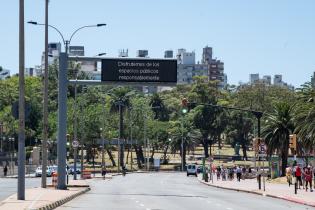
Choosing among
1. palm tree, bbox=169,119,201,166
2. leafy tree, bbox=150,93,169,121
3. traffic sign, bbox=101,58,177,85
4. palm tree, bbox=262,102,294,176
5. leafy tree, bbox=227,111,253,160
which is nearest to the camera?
traffic sign, bbox=101,58,177,85

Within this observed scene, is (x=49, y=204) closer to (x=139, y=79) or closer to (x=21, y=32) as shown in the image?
(x=21, y=32)

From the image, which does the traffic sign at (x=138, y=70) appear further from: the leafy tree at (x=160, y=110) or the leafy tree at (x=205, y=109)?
the leafy tree at (x=160, y=110)

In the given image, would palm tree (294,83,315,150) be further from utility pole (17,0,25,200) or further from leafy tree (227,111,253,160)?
leafy tree (227,111,253,160)

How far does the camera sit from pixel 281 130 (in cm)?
8006

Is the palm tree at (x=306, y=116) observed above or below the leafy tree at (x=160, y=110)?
below

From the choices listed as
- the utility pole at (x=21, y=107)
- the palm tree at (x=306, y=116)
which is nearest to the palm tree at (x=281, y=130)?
the palm tree at (x=306, y=116)

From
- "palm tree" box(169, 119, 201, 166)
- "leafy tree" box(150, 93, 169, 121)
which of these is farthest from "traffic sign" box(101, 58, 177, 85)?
"leafy tree" box(150, 93, 169, 121)

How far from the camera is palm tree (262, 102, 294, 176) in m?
79.7

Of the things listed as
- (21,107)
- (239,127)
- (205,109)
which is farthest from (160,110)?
(21,107)

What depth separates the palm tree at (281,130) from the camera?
79688 millimetres

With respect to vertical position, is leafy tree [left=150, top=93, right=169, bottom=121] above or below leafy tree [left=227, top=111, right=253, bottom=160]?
above

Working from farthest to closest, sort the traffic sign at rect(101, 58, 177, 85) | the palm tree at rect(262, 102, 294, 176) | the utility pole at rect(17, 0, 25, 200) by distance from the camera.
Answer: the palm tree at rect(262, 102, 294, 176)
the traffic sign at rect(101, 58, 177, 85)
the utility pole at rect(17, 0, 25, 200)

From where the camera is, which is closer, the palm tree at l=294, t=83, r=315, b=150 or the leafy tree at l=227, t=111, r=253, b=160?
the palm tree at l=294, t=83, r=315, b=150

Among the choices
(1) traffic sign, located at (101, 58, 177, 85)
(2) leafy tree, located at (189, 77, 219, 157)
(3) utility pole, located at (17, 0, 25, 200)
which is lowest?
(3) utility pole, located at (17, 0, 25, 200)
